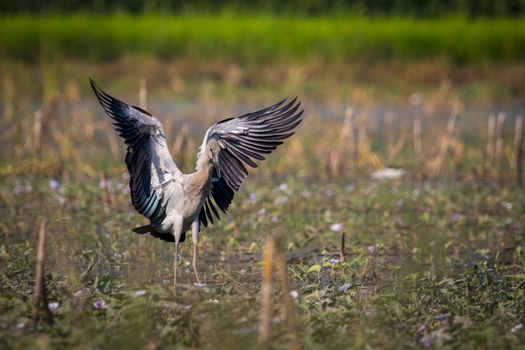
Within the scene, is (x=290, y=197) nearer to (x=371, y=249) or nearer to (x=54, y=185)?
(x=371, y=249)

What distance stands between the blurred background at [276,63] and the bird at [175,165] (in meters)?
5.06

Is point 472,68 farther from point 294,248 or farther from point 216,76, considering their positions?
point 294,248

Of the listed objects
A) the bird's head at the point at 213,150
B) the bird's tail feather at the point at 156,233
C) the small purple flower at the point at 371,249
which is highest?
the bird's head at the point at 213,150

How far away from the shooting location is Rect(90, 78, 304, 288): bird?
5906mm

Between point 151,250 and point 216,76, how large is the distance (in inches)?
388

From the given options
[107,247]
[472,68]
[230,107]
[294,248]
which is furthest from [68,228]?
[472,68]

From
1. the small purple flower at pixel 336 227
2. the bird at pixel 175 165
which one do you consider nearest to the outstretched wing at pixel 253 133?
the bird at pixel 175 165

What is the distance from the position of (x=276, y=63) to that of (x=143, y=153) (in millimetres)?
11126

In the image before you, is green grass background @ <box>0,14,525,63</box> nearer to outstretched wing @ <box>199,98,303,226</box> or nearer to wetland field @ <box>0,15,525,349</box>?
wetland field @ <box>0,15,525,349</box>

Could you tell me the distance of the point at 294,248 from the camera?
7.10m

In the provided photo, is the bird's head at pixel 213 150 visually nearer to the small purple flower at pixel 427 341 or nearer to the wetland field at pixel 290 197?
the wetland field at pixel 290 197

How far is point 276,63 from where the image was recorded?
55.5 feet

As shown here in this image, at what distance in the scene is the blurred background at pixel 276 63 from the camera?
1359 cm

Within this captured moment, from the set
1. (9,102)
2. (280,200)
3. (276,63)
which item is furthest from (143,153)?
(276,63)
